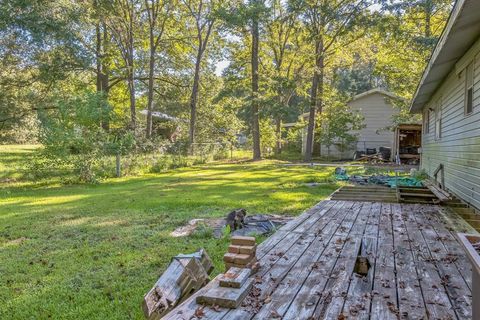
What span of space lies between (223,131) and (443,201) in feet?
71.2

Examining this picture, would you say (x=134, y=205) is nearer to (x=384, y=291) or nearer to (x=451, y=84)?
(x=384, y=291)

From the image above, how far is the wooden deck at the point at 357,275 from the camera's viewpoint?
7.97ft

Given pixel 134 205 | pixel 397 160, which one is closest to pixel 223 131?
pixel 397 160

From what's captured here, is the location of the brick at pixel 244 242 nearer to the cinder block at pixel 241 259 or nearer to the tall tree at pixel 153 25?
the cinder block at pixel 241 259

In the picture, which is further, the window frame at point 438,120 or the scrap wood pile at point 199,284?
the window frame at point 438,120

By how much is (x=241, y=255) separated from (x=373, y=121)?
23924 mm

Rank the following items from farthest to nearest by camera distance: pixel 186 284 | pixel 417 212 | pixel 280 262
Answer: pixel 417 212 < pixel 280 262 < pixel 186 284

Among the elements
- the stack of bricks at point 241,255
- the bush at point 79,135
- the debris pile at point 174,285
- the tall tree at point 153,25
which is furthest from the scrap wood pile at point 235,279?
the tall tree at point 153,25

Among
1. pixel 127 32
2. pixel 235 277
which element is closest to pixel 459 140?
pixel 235 277

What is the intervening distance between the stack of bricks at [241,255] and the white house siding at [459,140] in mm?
3928

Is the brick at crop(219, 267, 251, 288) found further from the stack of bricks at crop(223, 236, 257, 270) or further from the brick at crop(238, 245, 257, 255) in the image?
the brick at crop(238, 245, 257, 255)

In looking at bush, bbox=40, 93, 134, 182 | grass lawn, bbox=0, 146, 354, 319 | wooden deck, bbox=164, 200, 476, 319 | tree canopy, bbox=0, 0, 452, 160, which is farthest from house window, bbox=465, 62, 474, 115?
bush, bbox=40, 93, 134, 182

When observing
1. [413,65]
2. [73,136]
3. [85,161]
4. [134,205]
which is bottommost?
[134,205]

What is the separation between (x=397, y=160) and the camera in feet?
63.7
